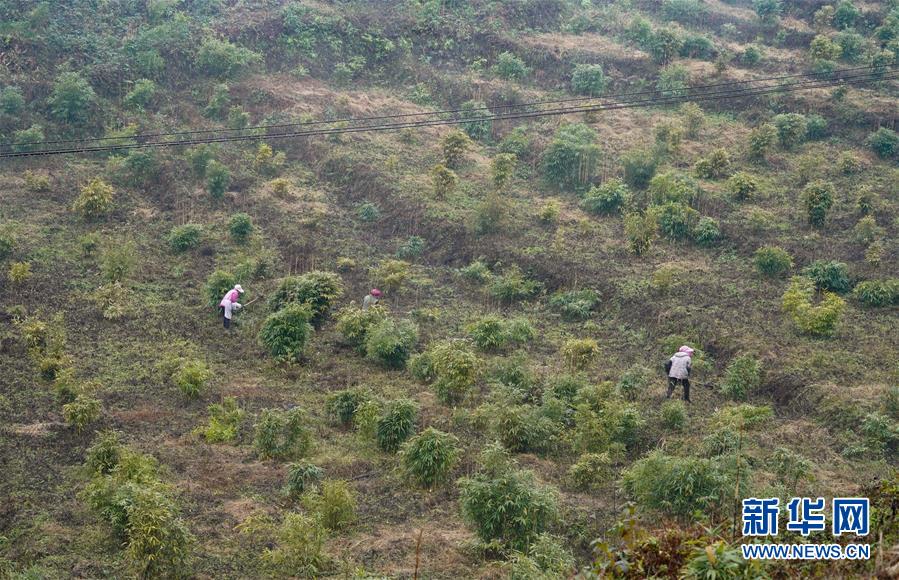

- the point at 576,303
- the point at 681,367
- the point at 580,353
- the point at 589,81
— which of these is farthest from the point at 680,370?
the point at 589,81

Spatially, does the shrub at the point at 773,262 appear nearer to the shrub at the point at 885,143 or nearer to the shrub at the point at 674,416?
the shrub at the point at 674,416

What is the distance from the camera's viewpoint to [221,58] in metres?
26.0

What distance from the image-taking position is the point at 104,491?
10750mm

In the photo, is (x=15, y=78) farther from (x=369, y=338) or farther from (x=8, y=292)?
(x=369, y=338)

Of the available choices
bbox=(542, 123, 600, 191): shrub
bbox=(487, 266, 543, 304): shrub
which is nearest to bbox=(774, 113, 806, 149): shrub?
bbox=(542, 123, 600, 191): shrub

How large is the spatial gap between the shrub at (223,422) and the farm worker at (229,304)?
294cm

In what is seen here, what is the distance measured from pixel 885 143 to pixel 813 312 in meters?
9.03

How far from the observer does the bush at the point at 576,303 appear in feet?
59.0

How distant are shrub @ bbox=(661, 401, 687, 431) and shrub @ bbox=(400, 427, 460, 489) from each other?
11.8 ft

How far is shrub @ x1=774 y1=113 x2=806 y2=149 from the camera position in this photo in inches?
936

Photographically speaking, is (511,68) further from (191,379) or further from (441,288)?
(191,379)

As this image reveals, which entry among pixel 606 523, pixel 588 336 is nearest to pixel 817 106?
pixel 588 336

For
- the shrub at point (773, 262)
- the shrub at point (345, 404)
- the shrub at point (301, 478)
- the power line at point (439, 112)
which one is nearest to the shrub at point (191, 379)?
the shrub at point (345, 404)

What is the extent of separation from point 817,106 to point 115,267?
18.8 metres
